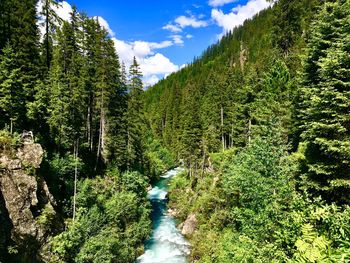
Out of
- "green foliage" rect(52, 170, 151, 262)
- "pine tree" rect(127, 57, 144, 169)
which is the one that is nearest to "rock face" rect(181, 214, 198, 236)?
"green foliage" rect(52, 170, 151, 262)

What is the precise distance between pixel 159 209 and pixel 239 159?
22.0 metres

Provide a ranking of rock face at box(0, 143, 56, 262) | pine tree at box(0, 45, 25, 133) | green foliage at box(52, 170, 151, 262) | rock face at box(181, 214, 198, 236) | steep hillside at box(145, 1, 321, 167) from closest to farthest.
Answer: rock face at box(0, 143, 56, 262), green foliage at box(52, 170, 151, 262), pine tree at box(0, 45, 25, 133), rock face at box(181, 214, 198, 236), steep hillside at box(145, 1, 321, 167)

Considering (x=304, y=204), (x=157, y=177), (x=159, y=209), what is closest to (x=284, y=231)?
(x=304, y=204)

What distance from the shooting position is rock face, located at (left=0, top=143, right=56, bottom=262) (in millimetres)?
19250

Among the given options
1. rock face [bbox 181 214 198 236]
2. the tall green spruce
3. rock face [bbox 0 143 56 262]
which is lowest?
rock face [bbox 181 214 198 236]

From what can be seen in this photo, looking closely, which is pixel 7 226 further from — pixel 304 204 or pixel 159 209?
pixel 159 209

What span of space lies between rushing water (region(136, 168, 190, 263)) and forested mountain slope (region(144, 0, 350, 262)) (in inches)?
66.1

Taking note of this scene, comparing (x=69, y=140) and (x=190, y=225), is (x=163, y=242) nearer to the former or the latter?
(x=190, y=225)

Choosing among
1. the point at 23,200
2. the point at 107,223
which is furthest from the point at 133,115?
the point at 23,200

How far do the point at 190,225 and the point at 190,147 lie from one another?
48.5 ft

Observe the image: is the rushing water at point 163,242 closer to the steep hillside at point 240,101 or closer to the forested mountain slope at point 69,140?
the forested mountain slope at point 69,140

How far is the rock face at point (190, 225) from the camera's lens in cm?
3219

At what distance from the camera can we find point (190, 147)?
44.6m

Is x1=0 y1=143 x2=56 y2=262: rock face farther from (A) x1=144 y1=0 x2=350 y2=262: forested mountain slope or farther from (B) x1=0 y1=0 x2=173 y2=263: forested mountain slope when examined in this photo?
(A) x1=144 y1=0 x2=350 y2=262: forested mountain slope
